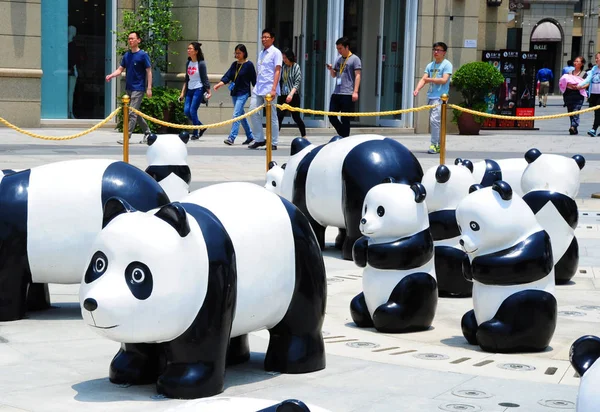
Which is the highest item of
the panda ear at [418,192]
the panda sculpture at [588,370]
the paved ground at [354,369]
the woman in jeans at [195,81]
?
the woman in jeans at [195,81]

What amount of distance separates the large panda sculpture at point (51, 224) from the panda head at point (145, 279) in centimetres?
207

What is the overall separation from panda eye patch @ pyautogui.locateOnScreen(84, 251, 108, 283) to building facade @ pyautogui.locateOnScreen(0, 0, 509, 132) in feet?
57.1

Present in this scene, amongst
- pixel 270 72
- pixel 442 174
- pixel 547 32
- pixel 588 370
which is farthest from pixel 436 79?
pixel 547 32

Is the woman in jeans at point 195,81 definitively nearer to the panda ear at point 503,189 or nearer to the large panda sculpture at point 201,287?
the panda ear at point 503,189

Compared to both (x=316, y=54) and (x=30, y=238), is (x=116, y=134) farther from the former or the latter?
(x=30, y=238)

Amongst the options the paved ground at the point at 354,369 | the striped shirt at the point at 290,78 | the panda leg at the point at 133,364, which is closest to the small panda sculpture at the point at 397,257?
the paved ground at the point at 354,369

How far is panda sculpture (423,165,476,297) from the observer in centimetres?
878

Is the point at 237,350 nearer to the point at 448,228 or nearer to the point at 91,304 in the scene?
the point at 91,304

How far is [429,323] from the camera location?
7.57 metres

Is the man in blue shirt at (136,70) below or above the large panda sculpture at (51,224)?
above

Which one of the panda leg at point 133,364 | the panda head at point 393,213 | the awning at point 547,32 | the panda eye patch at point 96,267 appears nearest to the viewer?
the panda eye patch at point 96,267

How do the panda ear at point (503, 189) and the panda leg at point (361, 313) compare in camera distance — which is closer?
the panda ear at point (503, 189)

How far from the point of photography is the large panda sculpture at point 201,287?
17.1 feet

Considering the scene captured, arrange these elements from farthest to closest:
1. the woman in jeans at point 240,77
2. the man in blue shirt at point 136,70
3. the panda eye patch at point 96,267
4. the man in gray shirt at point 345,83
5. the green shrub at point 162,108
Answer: the green shrub at point 162,108 → the woman in jeans at point 240,77 → the man in blue shirt at point 136,70 → the man in gray shirt at point 345,83 → the panda eye patch at point 96,267
